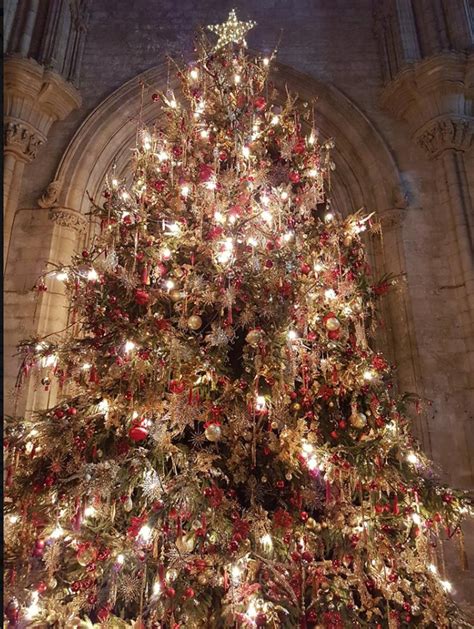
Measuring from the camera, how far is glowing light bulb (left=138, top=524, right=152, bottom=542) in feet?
6.68

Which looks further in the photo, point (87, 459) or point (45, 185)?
point (45, 185)

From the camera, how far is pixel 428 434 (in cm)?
449

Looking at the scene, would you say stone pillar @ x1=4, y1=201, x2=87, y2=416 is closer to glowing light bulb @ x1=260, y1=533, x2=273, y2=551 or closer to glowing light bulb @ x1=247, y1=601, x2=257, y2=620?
glowing light bulb @ x1=260, y1=533, x2=273, y2=551

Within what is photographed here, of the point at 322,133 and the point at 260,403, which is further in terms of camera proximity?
the point at 322,133

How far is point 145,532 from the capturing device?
2.06 metres

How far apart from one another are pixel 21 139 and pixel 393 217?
15.4ft

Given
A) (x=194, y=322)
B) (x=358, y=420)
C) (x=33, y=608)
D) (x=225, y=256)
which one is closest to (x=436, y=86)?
(x=225, y=256)

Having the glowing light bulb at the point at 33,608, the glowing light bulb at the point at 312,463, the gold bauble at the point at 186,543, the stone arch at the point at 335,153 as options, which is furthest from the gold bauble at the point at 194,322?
the stone arch at the point at 335,153

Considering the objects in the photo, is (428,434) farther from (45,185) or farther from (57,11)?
(57,11)

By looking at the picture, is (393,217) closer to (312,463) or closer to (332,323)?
(332,323)

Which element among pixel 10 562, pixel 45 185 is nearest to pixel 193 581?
pixel 10 562

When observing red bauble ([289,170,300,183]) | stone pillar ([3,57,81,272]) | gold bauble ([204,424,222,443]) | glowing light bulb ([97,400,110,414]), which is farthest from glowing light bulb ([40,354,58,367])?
stone pillar ([3,57,81,272])

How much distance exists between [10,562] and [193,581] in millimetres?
1000

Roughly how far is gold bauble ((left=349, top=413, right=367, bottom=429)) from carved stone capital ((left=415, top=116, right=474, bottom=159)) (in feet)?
13.5
